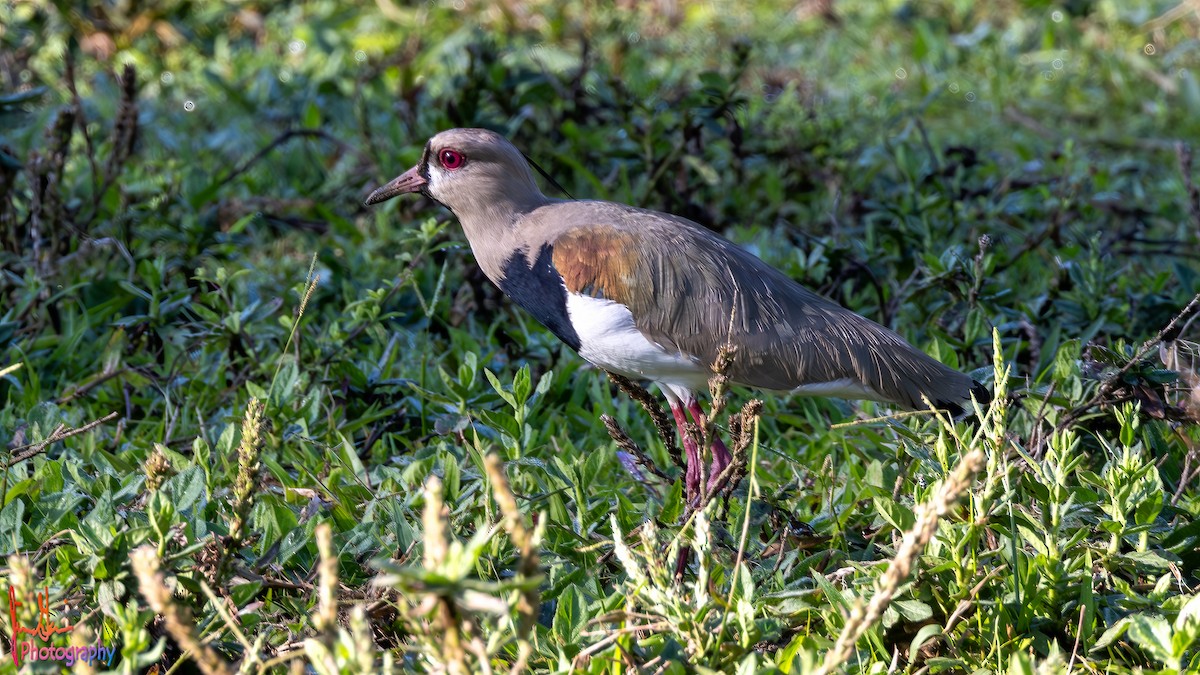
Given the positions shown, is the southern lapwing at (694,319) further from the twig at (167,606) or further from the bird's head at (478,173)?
the twig at (167,606)

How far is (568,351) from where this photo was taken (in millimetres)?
4156

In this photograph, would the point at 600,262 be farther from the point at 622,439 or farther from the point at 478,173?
the point at 622,439

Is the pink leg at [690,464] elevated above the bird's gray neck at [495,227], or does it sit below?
below

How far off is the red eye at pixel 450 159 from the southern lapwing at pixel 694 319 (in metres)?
0.40

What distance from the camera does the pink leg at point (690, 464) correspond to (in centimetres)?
293

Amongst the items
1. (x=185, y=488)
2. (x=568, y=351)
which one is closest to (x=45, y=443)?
(x=185, y=488)

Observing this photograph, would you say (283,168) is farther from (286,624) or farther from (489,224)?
(286,624)

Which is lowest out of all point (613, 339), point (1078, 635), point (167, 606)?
point (1078, 635)

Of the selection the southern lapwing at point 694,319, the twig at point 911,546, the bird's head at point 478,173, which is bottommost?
the southern lapwing at point 694,319

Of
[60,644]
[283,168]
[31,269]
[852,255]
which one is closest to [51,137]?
[31,269]

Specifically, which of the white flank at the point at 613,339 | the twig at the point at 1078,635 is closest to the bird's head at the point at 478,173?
the white flank at the point at 613,339

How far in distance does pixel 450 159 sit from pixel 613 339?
0.84 meters

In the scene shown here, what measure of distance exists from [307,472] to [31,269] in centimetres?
145
